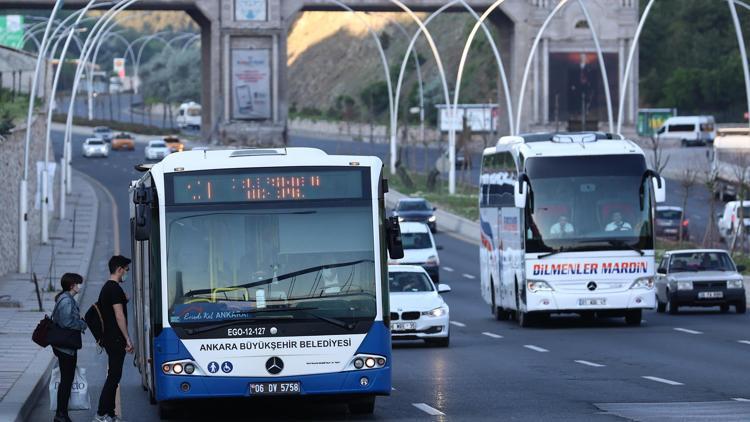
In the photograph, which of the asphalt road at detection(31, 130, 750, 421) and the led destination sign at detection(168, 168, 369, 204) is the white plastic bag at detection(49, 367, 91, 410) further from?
the led destination sign at detection(168, 168, 369, 204)

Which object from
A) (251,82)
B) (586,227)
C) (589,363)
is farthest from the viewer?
(251,82)

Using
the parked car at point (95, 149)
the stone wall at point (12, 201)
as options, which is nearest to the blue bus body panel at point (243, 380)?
the stone wall at point (12, 201)

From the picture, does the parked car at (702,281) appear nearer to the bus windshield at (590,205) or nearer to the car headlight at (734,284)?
the car headlight at (734,284)

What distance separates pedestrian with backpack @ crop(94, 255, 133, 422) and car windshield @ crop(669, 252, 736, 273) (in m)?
22.3

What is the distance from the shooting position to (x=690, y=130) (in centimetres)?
10838

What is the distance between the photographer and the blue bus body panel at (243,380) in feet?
48.7

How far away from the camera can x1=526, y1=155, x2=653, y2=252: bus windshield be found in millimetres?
29375

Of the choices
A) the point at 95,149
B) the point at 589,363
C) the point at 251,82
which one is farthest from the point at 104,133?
the point at 589,363

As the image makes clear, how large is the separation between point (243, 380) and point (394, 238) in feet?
6.27

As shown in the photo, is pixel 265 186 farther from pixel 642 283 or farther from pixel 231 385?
pixel 642 283

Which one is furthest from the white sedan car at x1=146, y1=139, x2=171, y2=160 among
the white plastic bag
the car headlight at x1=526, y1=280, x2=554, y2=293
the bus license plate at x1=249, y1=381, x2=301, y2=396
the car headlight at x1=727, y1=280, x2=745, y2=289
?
the bus license plate at x1=249, y1=381, x2=301, y2=396

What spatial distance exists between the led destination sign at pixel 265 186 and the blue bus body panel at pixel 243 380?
1274 millimetres

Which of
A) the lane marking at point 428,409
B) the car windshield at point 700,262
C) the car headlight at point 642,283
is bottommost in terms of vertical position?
the car windshield at point 700,262

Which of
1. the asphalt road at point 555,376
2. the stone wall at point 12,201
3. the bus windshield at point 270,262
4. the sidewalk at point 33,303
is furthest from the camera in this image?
the stone wall at point 12,201
